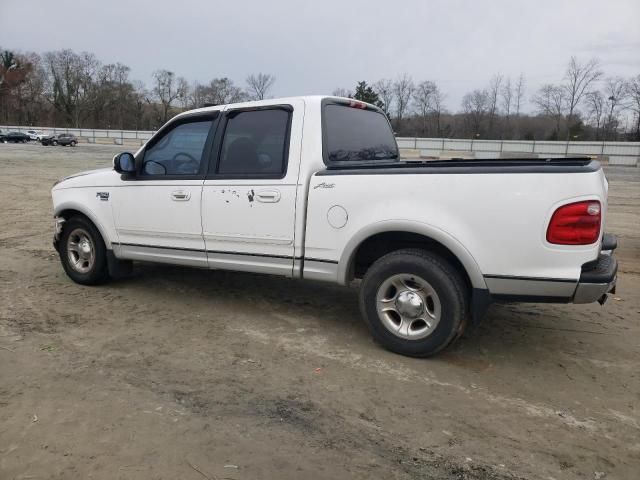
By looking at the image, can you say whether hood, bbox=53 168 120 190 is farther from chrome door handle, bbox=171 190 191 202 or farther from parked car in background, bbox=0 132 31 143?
parked car in background, bbox=0 132 31 143

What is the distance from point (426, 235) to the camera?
3.83 m

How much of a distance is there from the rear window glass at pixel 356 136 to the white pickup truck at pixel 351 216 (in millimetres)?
18

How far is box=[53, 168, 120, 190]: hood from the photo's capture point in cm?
548

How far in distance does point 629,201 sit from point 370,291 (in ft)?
45.8

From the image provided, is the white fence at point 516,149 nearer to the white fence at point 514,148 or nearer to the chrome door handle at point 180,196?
the white fence at point 514,148

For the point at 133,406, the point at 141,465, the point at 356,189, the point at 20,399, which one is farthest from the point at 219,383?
the point at 356,189

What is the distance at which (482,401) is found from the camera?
344cm

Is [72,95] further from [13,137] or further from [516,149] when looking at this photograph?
[516,149]

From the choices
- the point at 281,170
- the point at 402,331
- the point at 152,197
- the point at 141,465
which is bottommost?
the point at 141,465

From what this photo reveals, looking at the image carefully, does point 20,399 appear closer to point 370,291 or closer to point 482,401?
point 370,291

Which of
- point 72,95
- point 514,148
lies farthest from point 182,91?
point 514,148

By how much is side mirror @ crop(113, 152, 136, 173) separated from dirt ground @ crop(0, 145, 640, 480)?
1.34m

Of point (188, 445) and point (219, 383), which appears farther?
point (219, 383)

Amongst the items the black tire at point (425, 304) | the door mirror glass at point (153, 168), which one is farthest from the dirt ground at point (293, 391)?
the door mirror glass at point (153, 168)
